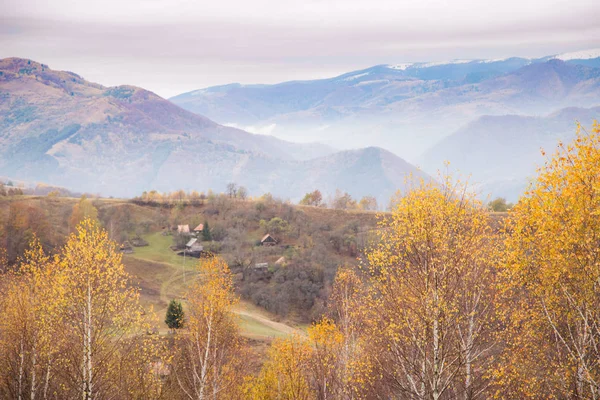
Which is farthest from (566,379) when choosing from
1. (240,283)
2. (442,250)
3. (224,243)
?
(224,243)

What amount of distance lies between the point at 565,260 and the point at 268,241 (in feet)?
326

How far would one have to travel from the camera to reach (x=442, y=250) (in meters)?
15.2

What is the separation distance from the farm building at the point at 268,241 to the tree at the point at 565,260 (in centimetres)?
9576

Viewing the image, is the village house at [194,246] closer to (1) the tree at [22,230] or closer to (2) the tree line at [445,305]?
(1) the tree at [22,230]

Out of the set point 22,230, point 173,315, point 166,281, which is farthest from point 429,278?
point 22,230

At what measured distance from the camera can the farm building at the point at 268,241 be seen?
110750 millimetres

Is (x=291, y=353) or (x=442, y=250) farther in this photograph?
(x=291, y=353)

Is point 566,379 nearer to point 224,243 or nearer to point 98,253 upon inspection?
point 98,253

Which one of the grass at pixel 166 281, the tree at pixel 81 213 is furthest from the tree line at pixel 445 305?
the tree at pixel 81 213

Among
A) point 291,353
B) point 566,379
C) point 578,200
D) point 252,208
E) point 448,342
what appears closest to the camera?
point 578,200

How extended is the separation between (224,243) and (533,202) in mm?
95673

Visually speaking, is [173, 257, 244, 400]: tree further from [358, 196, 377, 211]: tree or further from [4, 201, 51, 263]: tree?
[358, 196, 377, 211]: tree

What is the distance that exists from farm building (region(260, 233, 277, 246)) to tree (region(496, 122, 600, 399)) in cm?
9576

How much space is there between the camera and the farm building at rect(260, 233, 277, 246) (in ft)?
363
